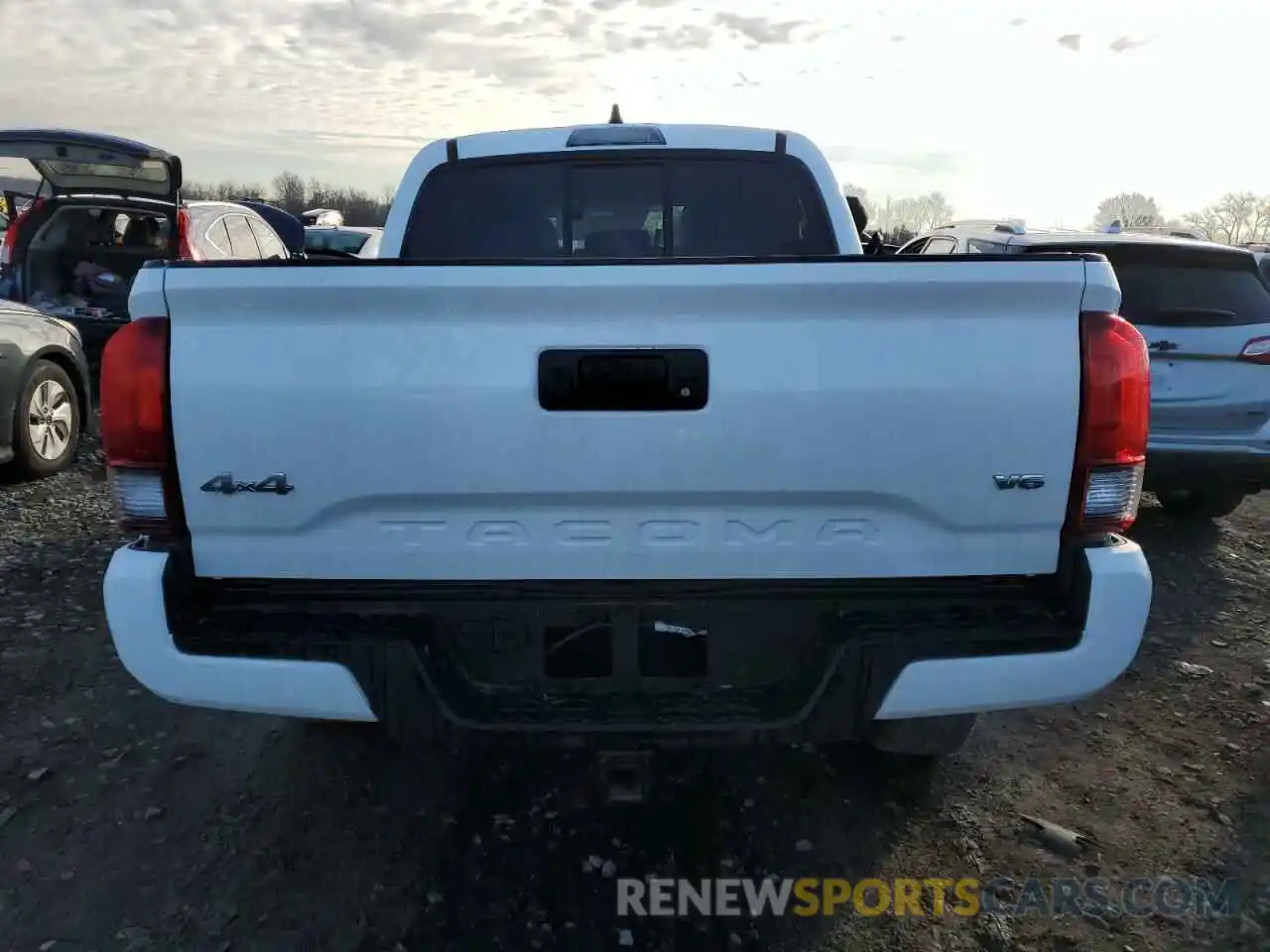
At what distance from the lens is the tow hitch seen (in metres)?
2.15

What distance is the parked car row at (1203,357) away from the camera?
17.2 ft

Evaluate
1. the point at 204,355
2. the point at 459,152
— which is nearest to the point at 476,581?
the point at 204,355

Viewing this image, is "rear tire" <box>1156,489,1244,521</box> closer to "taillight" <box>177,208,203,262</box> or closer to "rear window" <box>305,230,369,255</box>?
"rear window" <box>305,230,369,255</box>

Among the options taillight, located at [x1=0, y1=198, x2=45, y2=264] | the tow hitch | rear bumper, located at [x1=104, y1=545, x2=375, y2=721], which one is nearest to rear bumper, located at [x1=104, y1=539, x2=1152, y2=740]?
rear bumper, located at [x1=104, y1=545, x2=375, y2=721]

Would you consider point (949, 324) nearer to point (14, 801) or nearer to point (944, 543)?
point (944, 543)

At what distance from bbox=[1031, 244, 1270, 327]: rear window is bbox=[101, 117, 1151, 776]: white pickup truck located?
12.6 feet

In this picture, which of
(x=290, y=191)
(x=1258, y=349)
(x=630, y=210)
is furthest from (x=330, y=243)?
(x=290, y=191)

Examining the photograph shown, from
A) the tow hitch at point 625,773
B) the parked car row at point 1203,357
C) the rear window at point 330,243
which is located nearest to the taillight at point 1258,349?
the parked car row at point 1203,357

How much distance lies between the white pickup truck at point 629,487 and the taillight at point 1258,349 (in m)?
3.96

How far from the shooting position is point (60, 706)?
350cm

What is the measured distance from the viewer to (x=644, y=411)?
6.70ft

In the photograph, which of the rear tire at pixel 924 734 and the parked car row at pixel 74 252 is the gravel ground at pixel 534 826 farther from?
the parked car row at pixel 74 252

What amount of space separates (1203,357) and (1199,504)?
A: 1.31 m

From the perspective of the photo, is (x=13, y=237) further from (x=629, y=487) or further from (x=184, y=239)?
(x=629, y=487)
